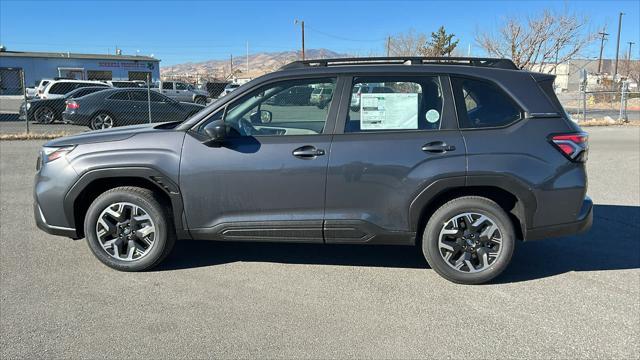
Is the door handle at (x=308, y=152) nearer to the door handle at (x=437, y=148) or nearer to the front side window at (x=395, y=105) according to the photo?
the front side window at (x=395, y=105)

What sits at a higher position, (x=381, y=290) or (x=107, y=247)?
(x=107, y=247)

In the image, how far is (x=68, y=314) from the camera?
11.6 feet

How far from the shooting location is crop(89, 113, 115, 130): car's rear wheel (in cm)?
1503

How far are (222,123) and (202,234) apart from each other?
0.98 meters

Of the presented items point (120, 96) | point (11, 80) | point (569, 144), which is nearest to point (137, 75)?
point (11, 80)

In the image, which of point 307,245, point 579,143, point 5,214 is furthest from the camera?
point 5,214

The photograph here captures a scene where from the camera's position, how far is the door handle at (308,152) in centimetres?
396

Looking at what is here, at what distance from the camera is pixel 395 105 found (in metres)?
4.09

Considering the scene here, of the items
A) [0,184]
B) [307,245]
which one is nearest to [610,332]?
[307,245]

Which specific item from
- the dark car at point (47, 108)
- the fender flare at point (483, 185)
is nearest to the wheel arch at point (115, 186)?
the fender flare at point (483, 185)

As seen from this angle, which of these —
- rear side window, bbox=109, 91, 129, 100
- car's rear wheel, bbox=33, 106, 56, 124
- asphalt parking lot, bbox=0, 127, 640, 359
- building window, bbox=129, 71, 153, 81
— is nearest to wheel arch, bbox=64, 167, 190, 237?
asphalt parking lot, bbox=0, 127, 640, 359

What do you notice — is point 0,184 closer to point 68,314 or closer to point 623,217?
point 68,314

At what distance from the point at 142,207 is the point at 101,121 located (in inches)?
490

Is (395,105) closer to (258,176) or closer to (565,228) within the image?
(258,176)
